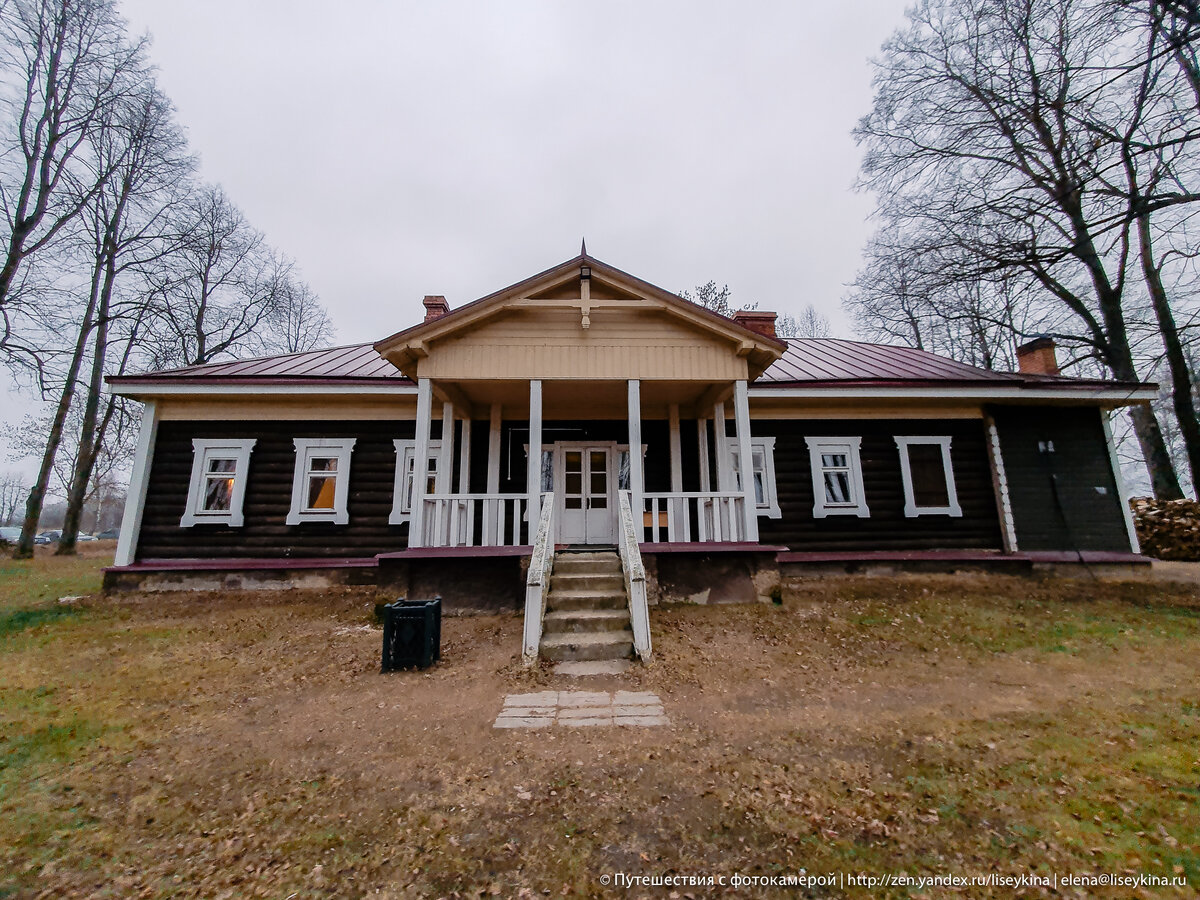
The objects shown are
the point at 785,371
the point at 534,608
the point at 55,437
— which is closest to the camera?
the point at 534,608

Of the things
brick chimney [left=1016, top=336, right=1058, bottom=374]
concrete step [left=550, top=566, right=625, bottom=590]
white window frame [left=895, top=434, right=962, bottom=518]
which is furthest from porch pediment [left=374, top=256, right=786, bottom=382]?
brick chimney [left=1016, top=336, right=1058, bottom=374]

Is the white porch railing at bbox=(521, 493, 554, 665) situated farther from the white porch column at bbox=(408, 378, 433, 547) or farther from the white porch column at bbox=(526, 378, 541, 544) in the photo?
the white porch column at bbox=(408, 378, 433, 547)

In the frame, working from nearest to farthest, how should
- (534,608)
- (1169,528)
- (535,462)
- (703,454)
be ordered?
(534,608) → (535,462) → (703,454) → (1169,528)

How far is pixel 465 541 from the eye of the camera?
27.5 ft

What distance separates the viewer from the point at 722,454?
31.9ft

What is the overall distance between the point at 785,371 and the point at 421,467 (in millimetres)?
8002

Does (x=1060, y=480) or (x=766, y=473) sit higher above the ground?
(x=766, y=473)

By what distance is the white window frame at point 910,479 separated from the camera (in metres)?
10.7

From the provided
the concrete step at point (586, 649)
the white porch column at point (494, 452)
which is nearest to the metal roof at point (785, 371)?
the white porch column at point (494, 452)

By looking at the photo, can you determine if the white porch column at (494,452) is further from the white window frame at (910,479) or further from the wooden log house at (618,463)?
the white window frame at (910,479)

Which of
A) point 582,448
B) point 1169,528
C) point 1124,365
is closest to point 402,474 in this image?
point 582,448

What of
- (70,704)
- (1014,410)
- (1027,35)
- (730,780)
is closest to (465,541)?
(70,704)

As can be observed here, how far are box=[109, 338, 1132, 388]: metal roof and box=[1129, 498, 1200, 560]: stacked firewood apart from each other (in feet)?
20.1

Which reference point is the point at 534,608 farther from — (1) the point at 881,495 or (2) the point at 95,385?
(2) the point at 95,385
